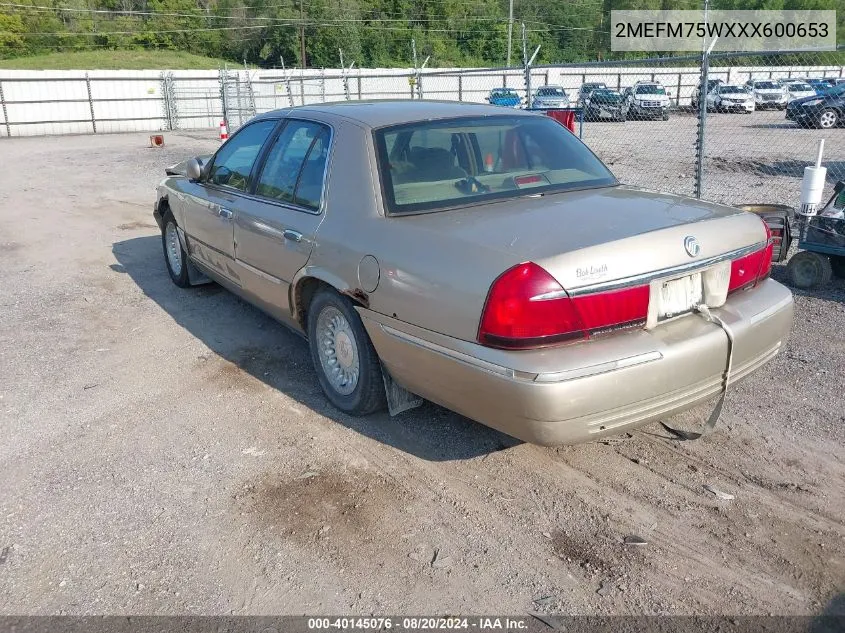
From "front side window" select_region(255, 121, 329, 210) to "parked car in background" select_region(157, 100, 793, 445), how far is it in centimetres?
1

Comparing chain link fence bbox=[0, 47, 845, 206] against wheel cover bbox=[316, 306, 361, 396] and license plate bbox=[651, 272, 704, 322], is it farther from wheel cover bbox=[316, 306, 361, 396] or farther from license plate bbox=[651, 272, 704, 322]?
wheel cover bbox=[316, 306, 361, 396]

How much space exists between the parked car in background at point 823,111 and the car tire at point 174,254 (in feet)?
71.8

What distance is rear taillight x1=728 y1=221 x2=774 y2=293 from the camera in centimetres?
339

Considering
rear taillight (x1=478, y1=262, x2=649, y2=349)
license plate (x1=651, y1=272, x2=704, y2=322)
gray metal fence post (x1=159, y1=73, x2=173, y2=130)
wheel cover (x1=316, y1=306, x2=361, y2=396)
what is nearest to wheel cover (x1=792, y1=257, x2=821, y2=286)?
license plate (x1=651, y1=272, x2=704, y2=322)

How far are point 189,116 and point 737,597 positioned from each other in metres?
28.8

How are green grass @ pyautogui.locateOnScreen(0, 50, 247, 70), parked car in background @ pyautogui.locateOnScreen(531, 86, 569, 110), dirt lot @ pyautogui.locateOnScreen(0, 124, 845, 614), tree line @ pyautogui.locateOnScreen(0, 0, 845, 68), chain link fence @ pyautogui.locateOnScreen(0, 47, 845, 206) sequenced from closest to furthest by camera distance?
1. dirt lot @ pyautogui.locateOnScreen(0, 124, 845, 614)
2. chain link fence @ pyautogui.locateOnScreen(0, 47, 845, 206)
3. parked car in background @ pyautogui.locateOnScreen(531, 86, 569, 110)
4. green grass @ pyautogui.locateOnScreen(0, 50, 247, 70)
5. tree line @ pyautogui.locateOnScreen(0, 0, 845, 68)

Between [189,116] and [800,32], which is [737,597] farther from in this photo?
[800,32]

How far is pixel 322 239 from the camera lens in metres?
3.82

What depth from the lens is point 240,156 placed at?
199 inches

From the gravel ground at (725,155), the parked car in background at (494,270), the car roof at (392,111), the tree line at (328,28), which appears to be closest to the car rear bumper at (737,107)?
the gravel ground at (725,155)

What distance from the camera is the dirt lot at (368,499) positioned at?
2.71 m

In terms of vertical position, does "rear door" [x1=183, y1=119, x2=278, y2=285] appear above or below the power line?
below

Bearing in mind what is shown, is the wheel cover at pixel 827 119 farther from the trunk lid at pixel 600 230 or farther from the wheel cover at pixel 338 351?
the wheel cover at pixel 338 351

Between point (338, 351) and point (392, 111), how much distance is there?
56.1 inches
